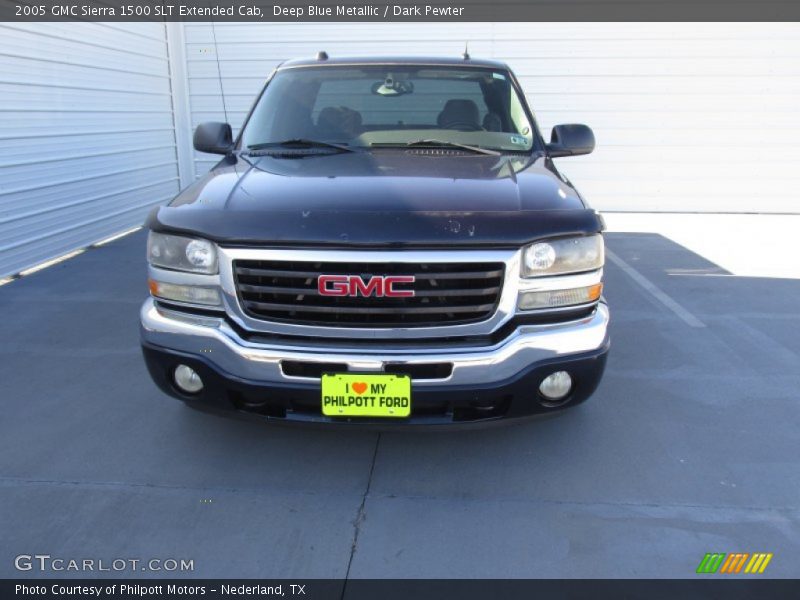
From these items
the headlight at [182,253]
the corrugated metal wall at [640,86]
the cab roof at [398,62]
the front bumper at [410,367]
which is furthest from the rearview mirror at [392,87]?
the corrugated metal wall at [640,86]

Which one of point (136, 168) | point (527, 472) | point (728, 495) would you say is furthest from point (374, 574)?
point (136, 168)

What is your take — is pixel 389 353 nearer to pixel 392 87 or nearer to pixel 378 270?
pixel 378 270

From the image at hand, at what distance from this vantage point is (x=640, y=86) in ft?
32.9

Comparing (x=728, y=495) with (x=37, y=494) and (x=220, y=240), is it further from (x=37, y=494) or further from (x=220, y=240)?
(x=37, y=494)

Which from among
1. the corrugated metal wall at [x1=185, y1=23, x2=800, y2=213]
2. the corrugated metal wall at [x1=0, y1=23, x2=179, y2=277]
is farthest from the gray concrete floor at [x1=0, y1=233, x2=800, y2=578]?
the corrugated metal wall at [x1=185, y1=23, x2=800, y2=213]

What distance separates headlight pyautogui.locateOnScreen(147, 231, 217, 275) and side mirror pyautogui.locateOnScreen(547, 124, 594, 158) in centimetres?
234

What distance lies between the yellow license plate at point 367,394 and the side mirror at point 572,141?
2181 mm

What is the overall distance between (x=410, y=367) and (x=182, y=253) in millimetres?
1067

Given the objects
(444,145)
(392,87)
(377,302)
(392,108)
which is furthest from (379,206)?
(392,87)

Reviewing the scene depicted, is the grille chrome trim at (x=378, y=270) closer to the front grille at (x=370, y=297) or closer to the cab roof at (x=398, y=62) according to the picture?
the front grille at (x=370, y=297)

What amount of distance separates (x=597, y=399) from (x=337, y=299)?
1880 mm

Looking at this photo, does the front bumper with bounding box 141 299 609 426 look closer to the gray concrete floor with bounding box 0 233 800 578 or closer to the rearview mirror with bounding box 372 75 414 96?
the gray concrete floor with bounding box 0 233 800 578

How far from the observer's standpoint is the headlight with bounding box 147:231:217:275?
276 centimetres

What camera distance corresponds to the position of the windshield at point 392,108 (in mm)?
3941
